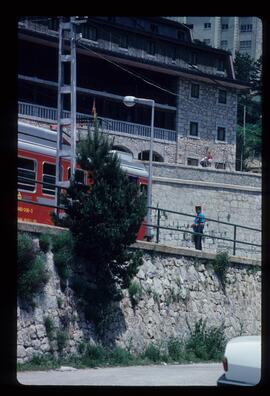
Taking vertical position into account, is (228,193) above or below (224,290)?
above

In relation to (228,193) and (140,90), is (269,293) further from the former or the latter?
(140,90)

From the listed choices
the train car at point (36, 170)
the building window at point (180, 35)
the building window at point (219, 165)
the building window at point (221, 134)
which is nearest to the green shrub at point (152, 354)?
the train car at point (36, 170)

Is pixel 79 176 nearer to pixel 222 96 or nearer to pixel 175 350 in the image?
pixel 175 350

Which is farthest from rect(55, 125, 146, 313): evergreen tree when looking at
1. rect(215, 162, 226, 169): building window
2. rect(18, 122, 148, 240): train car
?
rect(215, 162, 226, 169): building window

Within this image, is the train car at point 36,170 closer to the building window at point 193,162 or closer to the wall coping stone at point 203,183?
the wall coping stone at point 203,183

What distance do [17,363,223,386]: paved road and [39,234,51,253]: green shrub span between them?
234 centimetres

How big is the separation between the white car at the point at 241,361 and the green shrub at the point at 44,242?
423 inches

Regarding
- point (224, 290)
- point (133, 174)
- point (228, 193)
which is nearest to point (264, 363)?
point (224, 290)

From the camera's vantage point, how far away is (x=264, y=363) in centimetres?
345

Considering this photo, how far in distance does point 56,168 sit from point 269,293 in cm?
1515

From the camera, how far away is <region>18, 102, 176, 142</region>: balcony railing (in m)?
38.1

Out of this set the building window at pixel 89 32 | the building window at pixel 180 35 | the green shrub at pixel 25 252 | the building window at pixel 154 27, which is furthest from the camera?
the building window at pixel 180 35

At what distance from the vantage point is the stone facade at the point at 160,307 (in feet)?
50.7

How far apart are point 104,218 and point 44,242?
178 centimetres
